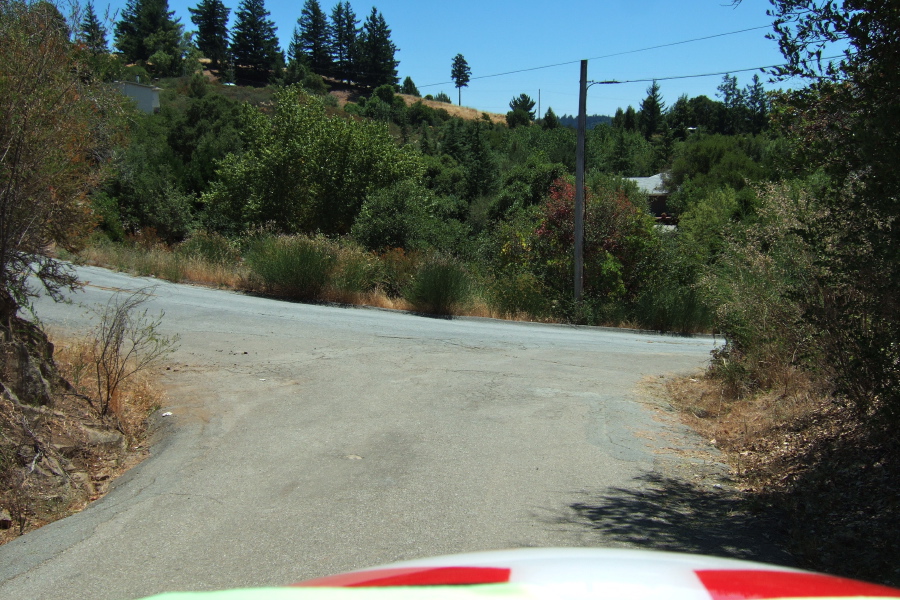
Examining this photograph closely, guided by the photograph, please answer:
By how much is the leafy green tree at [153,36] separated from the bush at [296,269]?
72.9 meters

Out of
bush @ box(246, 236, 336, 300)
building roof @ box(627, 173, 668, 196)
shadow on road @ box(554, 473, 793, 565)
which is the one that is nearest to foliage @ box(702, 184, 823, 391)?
shadow on road @ box(554, 473, 793, 565)

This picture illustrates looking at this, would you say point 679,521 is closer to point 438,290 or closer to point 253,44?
point 438,290

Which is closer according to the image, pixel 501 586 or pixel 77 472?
pixel 501 586

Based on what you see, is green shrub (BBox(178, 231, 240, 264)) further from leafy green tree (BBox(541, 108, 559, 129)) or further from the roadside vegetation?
leafy green tree (BBox(541, 108, 559, 129))

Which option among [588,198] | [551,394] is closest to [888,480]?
[551,394]

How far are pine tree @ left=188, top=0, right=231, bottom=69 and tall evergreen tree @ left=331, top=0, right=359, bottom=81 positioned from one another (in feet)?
49.6

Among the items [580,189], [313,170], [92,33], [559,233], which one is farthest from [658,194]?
[92,33]

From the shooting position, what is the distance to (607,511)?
210 inches

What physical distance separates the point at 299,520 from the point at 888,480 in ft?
13.8

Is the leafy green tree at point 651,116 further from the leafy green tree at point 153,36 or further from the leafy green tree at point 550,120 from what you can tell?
the leafy green tree at point 153,36

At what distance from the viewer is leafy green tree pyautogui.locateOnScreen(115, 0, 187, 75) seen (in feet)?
282

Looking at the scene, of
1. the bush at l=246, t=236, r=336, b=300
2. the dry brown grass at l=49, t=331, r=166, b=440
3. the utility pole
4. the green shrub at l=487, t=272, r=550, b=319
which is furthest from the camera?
the green shrub at l=487, t=272, r=550, b=319

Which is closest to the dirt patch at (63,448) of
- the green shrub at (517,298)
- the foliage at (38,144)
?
the foliage at (38,144)

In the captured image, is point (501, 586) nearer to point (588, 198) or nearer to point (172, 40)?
point (588, 198)
